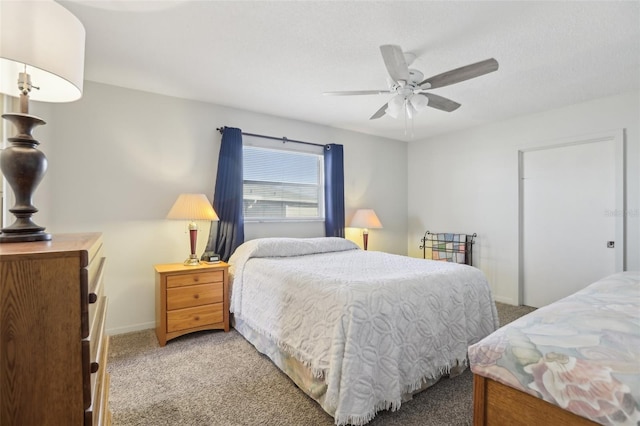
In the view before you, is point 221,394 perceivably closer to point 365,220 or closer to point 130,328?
point 130,328

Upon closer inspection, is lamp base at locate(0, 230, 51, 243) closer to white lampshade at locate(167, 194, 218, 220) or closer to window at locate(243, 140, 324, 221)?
white lampshade at locate(167, 194, 218, 220)

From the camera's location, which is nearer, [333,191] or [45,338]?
[45,338]

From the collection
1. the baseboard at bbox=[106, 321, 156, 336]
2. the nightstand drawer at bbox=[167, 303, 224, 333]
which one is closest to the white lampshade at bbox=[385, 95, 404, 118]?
the nightstand drawer at bbox=[167, 303, 224, 333]

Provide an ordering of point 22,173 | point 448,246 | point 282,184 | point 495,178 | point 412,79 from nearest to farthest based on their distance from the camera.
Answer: point 22,173 → point 412,79 → point 282,184 → point 495,178 → point 448,246

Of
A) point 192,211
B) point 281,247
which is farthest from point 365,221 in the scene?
point 192,211

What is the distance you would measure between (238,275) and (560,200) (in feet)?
12.4

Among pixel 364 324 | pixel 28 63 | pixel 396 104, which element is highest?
pixel 396 104

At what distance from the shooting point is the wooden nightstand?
2.65 metres

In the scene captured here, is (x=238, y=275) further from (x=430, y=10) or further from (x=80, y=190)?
(x=430, y=10)

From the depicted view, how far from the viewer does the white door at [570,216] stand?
3197mm

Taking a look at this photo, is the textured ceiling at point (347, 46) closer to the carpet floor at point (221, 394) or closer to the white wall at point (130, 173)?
the white wall at point (130, 173)

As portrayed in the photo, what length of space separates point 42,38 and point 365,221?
12.3 ft

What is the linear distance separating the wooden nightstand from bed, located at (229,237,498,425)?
1.05 feet

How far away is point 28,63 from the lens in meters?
0.91
